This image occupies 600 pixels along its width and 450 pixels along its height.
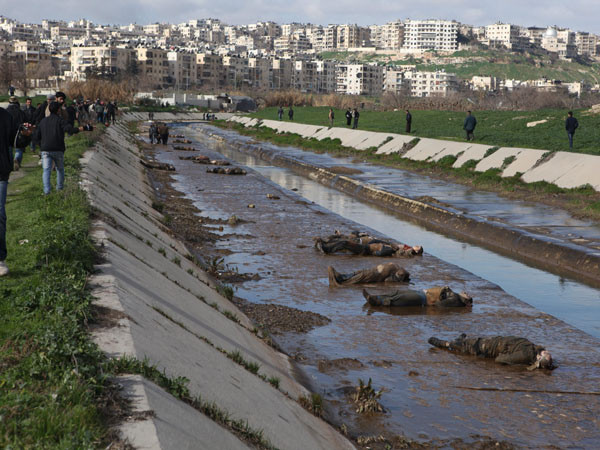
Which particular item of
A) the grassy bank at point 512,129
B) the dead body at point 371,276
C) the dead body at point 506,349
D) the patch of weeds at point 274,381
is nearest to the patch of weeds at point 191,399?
the patch of weeds at point 274,381

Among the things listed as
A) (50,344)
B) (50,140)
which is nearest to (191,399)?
(50,344)

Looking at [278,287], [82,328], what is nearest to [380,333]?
[278,287]

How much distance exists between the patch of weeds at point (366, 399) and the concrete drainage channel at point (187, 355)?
573mm

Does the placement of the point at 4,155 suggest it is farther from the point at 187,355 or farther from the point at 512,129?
the point at 512,129

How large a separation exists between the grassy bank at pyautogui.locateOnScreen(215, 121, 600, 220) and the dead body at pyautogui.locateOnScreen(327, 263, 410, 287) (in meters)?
8.74

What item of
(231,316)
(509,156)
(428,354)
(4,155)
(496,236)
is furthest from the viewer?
(509,156)

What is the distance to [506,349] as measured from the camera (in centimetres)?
901

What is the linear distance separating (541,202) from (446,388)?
16156 mm

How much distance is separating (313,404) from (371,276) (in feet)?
19.8

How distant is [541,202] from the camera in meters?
23.1

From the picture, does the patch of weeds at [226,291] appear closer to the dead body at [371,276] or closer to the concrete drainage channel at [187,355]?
the concrete drainage channel at [187,355]

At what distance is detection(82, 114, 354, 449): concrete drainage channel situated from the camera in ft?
16.0

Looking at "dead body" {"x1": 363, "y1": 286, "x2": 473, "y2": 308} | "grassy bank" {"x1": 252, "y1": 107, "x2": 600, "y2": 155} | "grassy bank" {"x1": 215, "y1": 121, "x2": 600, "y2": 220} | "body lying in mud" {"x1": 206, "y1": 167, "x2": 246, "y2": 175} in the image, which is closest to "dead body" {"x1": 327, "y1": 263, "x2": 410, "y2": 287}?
"dead body" {"x1": 363, "y1": 286, "x2": 473, "y2": 308}

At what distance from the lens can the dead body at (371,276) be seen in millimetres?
12844
